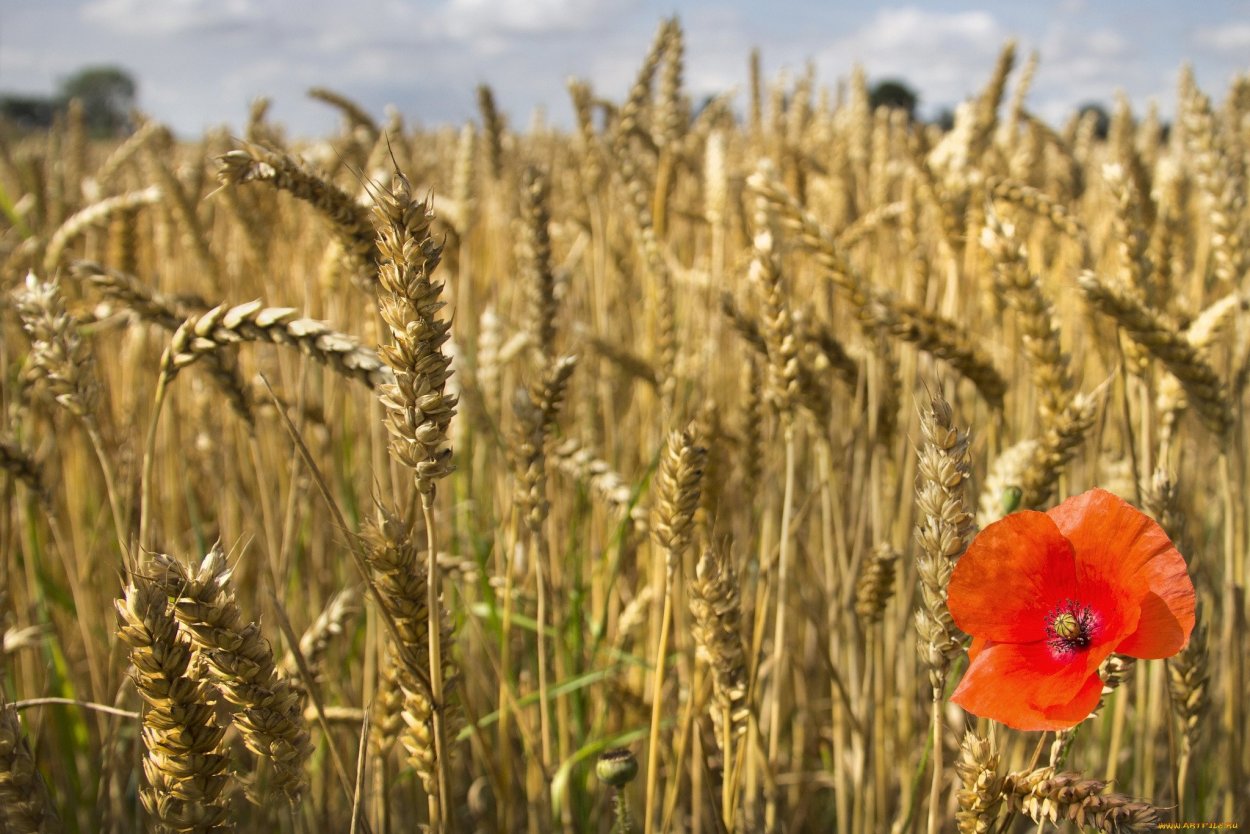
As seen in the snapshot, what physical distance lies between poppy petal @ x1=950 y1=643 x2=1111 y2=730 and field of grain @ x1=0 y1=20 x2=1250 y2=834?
0.16ft

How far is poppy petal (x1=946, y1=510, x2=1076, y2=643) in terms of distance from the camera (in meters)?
0.69

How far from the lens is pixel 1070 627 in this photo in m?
0.72

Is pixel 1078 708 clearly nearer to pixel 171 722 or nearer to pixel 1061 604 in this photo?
pixel 1061 604

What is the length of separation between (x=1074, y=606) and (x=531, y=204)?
1105 mm

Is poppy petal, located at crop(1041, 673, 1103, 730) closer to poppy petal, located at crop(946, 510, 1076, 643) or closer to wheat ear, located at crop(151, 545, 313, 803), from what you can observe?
poppy petal, located at crop(946, 510, 1076, 643)

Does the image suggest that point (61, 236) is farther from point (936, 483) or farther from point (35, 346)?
point (936, 483)

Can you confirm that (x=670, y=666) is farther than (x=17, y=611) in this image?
No

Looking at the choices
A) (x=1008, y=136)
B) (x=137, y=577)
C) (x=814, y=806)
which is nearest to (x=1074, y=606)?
(x=137, y=577)

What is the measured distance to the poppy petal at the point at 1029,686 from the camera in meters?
0.65

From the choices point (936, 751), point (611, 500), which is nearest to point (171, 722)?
point (936, 751)

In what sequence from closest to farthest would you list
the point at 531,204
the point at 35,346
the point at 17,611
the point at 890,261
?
the point at 35,346
the point at 531,204
the point at 17,611
the point at 890,261

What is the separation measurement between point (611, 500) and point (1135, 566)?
3.02 ft

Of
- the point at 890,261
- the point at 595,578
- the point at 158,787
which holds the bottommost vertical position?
the point at 595,578

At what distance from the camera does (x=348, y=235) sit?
1086 mm
